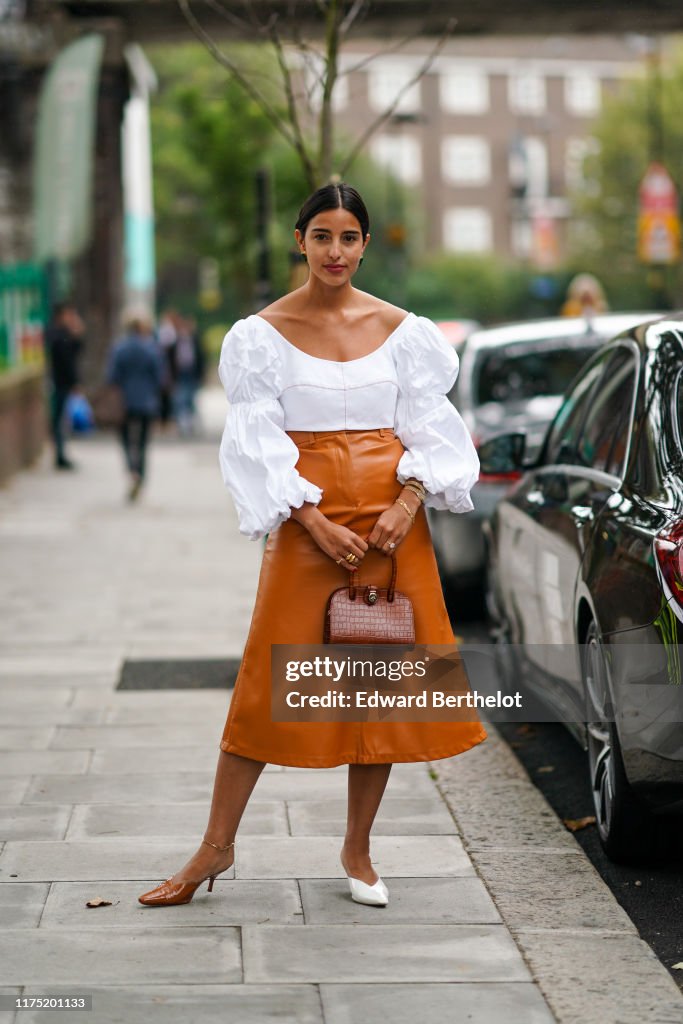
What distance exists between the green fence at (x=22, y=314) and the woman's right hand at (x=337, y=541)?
17717 mm

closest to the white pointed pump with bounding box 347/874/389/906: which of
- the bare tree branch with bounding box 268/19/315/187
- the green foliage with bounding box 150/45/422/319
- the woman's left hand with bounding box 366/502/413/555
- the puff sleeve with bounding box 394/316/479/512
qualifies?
the woman's left hand with bounding box 366/502/413/555

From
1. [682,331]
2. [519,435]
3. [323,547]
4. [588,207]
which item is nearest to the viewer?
[323,547]

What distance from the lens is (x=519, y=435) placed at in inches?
266

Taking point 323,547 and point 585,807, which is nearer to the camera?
point 323,547

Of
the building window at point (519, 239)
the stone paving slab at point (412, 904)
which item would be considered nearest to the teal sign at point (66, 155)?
the stone paving slab at point (412, 904)

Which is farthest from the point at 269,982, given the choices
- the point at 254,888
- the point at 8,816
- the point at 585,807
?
the point at 585,807

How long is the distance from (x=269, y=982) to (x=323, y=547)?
1030mm

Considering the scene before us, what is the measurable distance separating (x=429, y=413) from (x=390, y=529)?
0.33m

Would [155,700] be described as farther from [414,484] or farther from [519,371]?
[519,371]

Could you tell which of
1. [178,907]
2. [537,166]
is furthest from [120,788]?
[537,166]

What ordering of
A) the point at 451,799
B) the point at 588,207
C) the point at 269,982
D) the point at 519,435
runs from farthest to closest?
the point at 588,207 → the point at 519,435 → the point at 451,799 → the point at 269,982

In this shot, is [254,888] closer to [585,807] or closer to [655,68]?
[585,807]

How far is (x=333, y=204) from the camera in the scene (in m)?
4.41

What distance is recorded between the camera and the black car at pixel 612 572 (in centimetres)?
461
